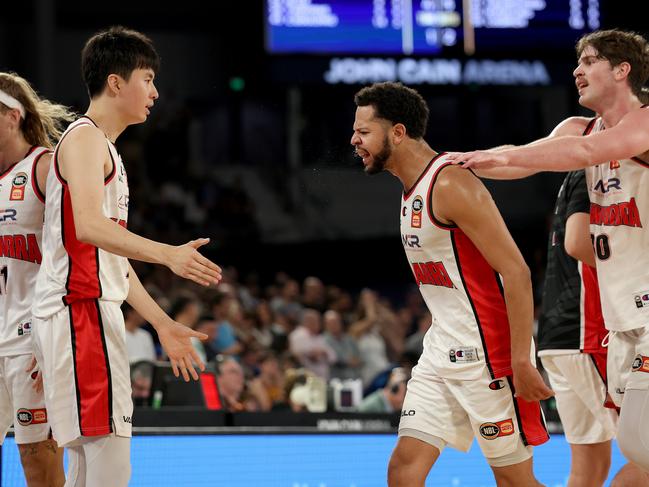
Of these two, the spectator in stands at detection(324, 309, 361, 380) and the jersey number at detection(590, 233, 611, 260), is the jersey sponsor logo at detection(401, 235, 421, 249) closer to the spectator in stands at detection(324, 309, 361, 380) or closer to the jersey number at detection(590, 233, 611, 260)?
the jersey number at detection(590, 233, 611, 260)

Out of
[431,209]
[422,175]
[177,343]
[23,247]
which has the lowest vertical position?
[177,343]

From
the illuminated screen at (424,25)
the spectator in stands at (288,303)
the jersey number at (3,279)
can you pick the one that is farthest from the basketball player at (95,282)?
the spectator in stands at (288,303)

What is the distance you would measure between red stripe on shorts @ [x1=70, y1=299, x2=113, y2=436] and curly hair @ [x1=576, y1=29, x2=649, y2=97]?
228cm

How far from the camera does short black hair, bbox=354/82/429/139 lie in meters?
4.45

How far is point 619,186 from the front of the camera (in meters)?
4.34

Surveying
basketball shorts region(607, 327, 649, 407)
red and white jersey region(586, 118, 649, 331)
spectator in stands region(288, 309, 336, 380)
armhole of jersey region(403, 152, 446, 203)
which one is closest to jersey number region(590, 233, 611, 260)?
red and white jersey region(586, 118, 649, 331)

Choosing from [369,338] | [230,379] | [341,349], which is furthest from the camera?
[369,338]

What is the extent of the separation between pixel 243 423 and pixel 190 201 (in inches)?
305

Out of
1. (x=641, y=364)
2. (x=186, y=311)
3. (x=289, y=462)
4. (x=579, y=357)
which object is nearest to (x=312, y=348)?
(x=186, y=311)

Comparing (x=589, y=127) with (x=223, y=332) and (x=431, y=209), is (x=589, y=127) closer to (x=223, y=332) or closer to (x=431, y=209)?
(x=431, y=209)

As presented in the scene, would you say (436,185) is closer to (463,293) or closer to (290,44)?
(463,293)

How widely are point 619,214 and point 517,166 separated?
20.6 inches

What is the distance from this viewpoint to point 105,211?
4004mm

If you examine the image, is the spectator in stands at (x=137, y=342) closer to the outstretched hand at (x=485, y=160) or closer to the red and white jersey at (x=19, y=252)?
the red and white jersey at (x=19, y=252)
